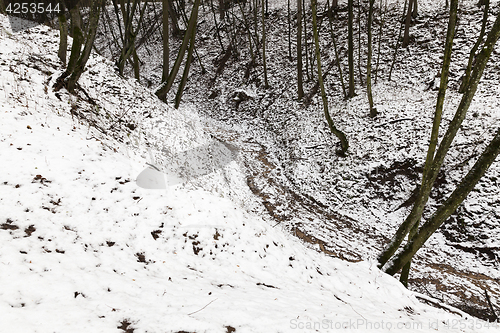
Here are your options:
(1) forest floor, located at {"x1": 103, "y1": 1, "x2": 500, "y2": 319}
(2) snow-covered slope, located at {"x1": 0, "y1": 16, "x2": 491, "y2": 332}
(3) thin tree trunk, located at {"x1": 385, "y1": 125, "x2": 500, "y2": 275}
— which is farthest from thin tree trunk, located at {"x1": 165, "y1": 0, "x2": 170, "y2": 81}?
(3) thin tree trunk, located at {"x1": 385, "y1": 125, "x2": 500, "y2": 275}

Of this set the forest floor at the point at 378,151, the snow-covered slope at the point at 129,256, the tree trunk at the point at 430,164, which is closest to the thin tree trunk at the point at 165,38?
the forest floor at the point at 378,151

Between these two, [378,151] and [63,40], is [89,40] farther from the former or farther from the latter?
[378,151]

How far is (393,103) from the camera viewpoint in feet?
42.2

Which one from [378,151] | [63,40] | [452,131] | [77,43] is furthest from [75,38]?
[378,151]

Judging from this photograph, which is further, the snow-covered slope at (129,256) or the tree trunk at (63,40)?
the tree trunk at (63,40)

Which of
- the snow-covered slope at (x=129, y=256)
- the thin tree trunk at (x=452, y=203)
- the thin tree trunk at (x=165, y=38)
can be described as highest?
the thin tree trunk at (x=165, y=38)

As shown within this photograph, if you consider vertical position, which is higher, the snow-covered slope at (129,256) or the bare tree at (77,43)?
the bare tree at (77,43)

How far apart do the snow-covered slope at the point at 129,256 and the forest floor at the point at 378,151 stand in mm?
2771

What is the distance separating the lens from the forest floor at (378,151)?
7.63 m

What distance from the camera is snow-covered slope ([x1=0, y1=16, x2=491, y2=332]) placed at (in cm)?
279

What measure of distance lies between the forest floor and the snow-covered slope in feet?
9.09

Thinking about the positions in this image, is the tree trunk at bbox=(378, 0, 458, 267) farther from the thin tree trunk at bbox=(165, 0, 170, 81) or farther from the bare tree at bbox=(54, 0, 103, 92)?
the thin tree trunk at bbox=(165, 0, 170, 81)

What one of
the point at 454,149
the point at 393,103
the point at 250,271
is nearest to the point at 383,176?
the point at 454,149

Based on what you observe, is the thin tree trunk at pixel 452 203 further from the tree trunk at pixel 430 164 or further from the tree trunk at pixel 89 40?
the tree trunk at pixel 89 40
